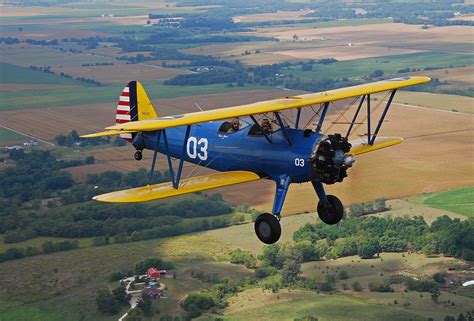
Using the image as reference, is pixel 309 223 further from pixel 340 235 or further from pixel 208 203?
pixel 208 203

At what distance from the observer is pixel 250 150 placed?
34.2m

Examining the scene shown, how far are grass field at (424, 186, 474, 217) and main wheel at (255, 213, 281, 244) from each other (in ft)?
257

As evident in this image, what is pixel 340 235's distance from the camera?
103875 mm

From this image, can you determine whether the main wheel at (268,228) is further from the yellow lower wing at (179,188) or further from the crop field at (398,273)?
the crop field at (398,273)

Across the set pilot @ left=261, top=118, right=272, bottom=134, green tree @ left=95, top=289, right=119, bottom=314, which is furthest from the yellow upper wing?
green tree @ left=95, top=289, right=119, bottom=314

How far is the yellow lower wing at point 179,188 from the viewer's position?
32062 mm

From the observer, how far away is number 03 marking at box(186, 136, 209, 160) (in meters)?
36.8

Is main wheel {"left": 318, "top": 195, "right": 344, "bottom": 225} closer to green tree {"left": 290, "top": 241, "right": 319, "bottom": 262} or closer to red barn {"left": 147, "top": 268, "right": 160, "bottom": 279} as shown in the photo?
red barn {"left": 147, "top": 268, "right": 160, "bottom": 279}

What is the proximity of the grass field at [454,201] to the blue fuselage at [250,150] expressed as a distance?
246ft

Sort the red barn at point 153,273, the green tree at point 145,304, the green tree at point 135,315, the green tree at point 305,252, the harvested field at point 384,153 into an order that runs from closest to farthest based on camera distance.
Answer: the green tree at point 135,315
the green tree at point 145,304
the red barn at point 153,273
the green tree at point 305,252
the harvested field at point 384,153

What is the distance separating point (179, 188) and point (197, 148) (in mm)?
4656

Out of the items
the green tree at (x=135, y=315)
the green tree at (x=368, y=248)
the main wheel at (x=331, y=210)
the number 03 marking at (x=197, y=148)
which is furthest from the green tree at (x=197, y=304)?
the main wheel at (x=331, y=210)

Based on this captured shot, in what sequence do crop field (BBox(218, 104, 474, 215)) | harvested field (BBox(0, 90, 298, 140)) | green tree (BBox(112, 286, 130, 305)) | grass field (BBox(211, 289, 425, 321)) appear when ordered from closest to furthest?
1. grass field (BBox(211, 289, 425, 321))
2. green tree (BBox(112, 286, 130, 305))
3. crop field (BBox(218, 104, 474, 215))
4. harvested field (BBox(0, 90, 298, 140))

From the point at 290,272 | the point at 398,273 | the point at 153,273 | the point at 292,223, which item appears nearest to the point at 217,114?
the point at 153,273
